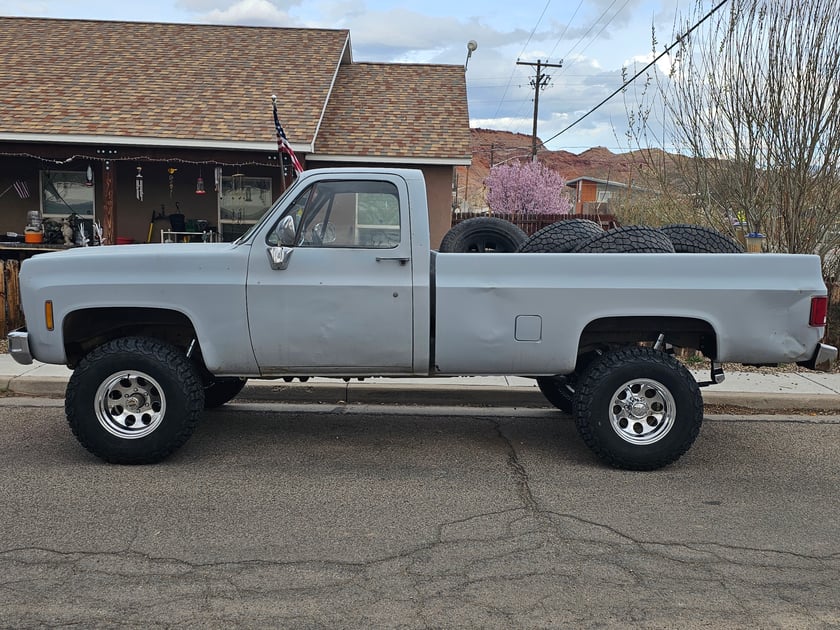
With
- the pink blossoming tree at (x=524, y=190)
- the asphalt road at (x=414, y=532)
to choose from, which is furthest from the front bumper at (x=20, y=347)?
the pink blossoming tree at (x=524, y=190)

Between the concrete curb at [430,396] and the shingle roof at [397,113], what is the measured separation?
8.87 metres

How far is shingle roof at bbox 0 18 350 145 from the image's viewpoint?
14820mm

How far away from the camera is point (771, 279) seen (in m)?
5.32

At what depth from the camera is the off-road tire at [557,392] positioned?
6566mm

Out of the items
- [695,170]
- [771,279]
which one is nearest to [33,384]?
[771,279]

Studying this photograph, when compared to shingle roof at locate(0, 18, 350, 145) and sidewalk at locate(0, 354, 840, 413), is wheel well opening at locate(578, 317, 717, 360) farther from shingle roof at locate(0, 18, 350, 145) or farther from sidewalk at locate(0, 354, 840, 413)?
shingle roof at locate(0, 18, 350, 145)

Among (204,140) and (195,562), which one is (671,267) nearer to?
(195,562)

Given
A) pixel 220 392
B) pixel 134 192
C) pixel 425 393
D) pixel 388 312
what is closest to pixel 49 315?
pixel 220 392

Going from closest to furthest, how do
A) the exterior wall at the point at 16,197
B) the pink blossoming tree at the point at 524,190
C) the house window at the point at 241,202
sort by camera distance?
1. the exterior wall at the point at 16,197
2. the house window at the point at 241,202
3. the pink blossoming tree at the point at 524,190

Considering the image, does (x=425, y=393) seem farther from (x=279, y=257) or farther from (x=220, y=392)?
(x=279, y=257)

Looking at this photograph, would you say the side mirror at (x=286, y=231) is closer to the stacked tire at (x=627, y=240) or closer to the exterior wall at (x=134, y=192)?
the stacked tire at (x=627, y=240)

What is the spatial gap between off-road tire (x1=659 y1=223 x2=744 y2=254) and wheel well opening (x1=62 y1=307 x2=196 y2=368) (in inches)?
147

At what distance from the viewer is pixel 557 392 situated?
6.96m

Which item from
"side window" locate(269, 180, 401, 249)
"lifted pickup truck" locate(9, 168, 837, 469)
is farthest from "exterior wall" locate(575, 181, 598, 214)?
"side window" locate(269, 180, 401, 249)
